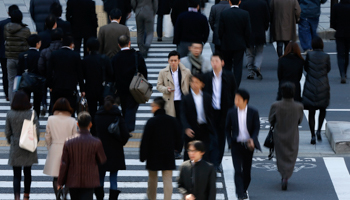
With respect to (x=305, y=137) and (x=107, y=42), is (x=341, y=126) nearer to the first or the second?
(x=305, y=137)

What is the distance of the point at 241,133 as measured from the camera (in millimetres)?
9844

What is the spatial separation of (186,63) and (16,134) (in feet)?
11.7

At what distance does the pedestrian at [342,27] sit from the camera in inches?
634

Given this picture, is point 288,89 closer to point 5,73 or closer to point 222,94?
point 222,94

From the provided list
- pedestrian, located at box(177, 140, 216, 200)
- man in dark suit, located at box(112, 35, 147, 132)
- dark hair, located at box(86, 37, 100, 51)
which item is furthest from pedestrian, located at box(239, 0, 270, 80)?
pedestrian, located at box(177, 140, 216, 200)

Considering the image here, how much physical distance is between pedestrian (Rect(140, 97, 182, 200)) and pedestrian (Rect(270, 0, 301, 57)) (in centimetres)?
816

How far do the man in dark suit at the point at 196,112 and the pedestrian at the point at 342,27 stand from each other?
7.05 meters

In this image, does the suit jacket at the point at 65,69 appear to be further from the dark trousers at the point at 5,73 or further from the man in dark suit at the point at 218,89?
the dark trousers at the point at 5,73

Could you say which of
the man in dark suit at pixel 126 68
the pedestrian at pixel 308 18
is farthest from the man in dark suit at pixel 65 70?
the pedestrian at pixel 308 18

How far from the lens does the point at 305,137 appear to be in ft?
42.7

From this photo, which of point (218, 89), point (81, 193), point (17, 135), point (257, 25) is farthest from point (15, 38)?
point (81, 193)

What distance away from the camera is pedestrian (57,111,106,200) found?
27.3 feet

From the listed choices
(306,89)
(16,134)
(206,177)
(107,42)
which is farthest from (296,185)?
(107,42)

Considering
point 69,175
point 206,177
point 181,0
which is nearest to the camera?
point 206,177
